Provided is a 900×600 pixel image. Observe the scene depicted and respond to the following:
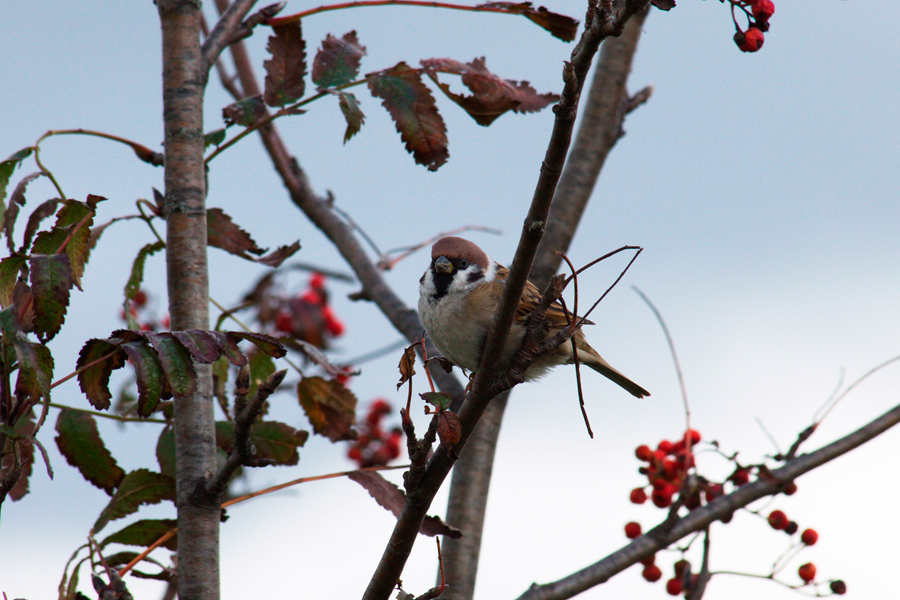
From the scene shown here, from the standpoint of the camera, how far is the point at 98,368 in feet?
6.00

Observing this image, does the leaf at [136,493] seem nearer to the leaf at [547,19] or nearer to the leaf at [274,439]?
the leaf at [274,439]

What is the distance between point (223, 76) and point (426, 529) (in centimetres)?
317

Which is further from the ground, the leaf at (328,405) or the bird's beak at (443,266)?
the bird's beak at (443,266)

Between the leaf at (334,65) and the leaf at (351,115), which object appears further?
the leaf at (334,65)

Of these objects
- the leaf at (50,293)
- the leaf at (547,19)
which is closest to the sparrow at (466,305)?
the leaf at (547,19)

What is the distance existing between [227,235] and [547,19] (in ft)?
4.10

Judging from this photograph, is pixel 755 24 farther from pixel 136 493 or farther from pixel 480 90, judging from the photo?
pixel 136 493

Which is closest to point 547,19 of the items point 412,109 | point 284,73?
point 412,109

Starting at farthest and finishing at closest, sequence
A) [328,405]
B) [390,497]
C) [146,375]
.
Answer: [328,405] → [390,497] → [146,375]

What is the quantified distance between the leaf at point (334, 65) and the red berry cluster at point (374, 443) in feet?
8.67

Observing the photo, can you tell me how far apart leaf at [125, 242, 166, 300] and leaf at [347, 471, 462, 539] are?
102 centimetres

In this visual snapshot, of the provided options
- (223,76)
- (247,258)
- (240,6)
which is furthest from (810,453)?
(223,76)

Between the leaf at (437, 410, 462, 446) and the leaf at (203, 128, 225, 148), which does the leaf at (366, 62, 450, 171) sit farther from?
the leaf at (437, 410, 462, 446)

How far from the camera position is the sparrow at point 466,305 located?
290cm
